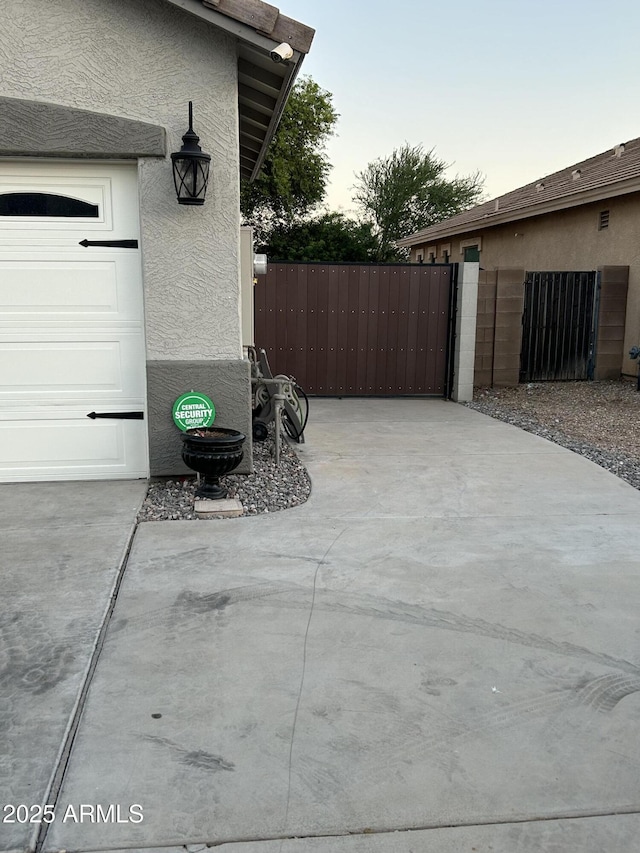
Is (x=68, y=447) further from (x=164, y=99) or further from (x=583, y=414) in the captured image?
(x=583, y=414)

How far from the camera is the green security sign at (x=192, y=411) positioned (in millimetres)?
5695

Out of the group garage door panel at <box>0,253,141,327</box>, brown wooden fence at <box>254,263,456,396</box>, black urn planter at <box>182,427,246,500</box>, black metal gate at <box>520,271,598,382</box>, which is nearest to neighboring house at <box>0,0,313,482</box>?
garage door panel at <box>0,253,141,327</box>

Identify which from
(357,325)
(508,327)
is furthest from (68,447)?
(508,327)

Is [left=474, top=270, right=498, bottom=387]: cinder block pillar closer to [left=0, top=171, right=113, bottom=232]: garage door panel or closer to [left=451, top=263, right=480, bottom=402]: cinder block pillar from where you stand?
[left=451, top=263, right=480, bottom=402]: cinder block pillar

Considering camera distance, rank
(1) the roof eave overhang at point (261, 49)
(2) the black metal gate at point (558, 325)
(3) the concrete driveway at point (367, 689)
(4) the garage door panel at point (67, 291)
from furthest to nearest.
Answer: (2) the black metal gate at point (558, 325), (4) the garage door panel at point (67, 291), (1) the roof eave overhang at point (261, 49), (3) the concrete driveway at point (367, 689)

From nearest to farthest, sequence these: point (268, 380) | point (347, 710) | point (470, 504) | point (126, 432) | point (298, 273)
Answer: point (347, 710)
point (470, 504)
point (126, 432)
point (268, 380)
point (298, 273)

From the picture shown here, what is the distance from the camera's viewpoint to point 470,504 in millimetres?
5422

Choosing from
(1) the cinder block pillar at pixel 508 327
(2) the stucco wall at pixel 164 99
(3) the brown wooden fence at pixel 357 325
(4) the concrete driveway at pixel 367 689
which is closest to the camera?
(4) the concrete driveway at pixel 367 689

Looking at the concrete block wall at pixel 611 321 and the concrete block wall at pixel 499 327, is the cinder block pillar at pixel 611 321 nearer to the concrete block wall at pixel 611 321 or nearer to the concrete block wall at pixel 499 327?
the concrete block wall at pixel 611 321

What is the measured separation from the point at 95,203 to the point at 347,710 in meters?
4.41

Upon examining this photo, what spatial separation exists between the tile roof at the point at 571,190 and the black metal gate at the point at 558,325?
1.62 meters

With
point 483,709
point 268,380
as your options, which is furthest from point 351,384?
point 483,709

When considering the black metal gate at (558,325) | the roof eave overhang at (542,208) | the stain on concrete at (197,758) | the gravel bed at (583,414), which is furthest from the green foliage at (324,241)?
the stain on concrete at (197,758)

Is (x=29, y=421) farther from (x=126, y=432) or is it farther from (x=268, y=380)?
(x=268, y=380)
